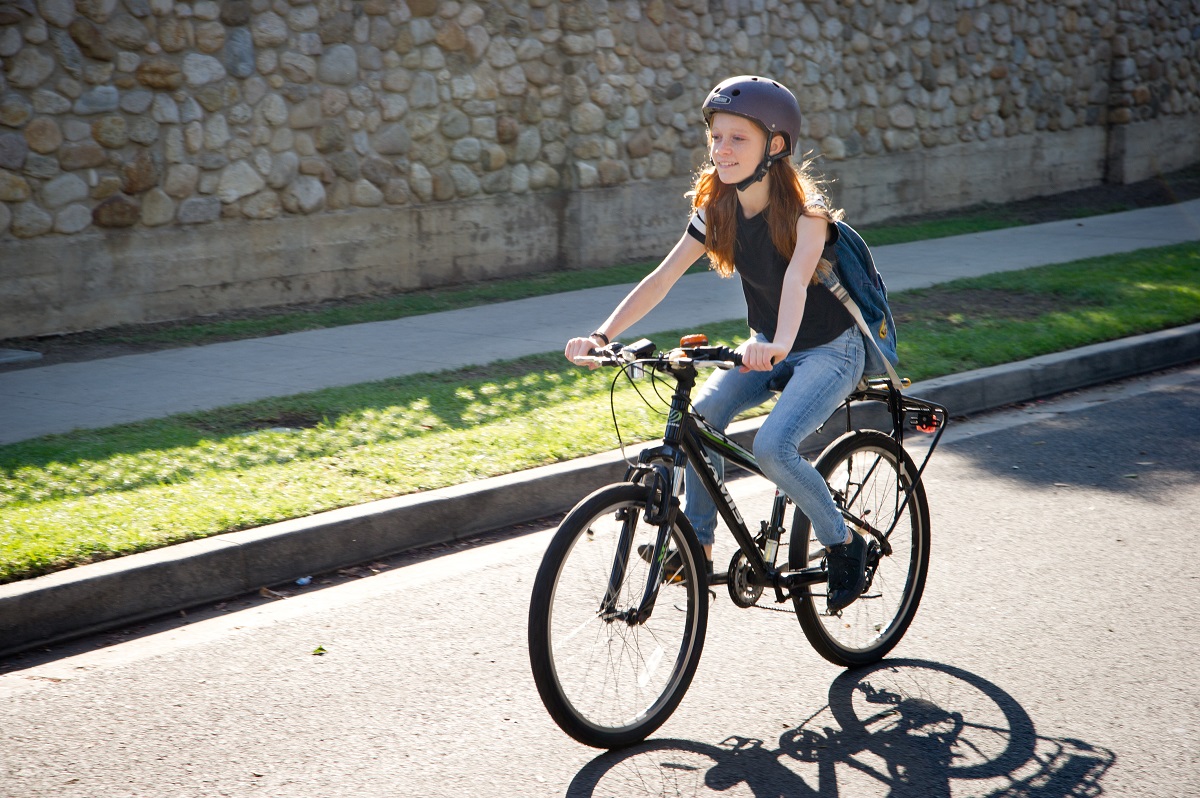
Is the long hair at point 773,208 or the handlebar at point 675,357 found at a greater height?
the long hair at point 773,208

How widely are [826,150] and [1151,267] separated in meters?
4.48

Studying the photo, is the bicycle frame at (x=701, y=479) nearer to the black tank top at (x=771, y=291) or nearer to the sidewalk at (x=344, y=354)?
the black tank top at (x=771, y=291)

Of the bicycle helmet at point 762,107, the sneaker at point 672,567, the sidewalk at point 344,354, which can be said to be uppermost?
the bicycle helmet at point 762,107

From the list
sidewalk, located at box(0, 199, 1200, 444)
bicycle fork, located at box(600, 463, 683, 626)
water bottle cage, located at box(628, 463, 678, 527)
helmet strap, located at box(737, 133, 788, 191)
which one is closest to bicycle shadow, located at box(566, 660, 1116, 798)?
bicycle fork, located at box(600, 463, 683, 626)

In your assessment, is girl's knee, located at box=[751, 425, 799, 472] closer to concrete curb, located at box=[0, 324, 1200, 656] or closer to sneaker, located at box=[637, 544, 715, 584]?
sneaker, located at box=[637, 544, 715, 584]

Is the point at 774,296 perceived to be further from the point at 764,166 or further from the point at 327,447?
the point at 327,447

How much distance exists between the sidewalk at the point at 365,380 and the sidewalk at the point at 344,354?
18 millimetres

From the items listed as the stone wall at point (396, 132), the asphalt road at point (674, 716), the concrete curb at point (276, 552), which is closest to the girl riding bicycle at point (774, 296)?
the asphalt road at point (674, 716)

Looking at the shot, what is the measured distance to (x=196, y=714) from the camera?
396 centimetres

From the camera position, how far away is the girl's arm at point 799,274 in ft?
12.4

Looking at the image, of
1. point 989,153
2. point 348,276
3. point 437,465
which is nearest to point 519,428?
point 437,465

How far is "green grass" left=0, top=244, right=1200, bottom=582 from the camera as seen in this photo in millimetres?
5199

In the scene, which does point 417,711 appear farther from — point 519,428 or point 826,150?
point 826,150

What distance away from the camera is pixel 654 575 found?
371cm
